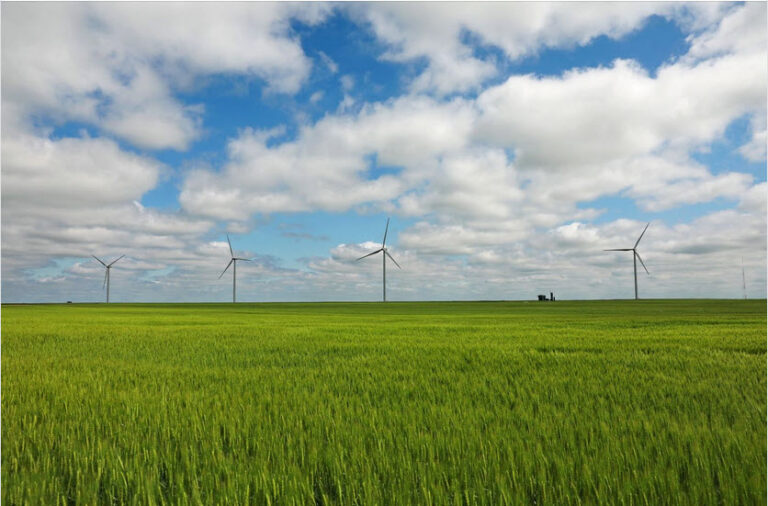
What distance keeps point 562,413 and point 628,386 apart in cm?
286

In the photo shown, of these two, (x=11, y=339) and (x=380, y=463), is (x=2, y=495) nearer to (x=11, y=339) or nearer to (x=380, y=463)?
(x=380, y=463)

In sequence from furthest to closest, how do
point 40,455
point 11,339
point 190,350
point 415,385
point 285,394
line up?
point 11,339 < point 190,350 < point 415,385 < point 285,394 < point 40,455

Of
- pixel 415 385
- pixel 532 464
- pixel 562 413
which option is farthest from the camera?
pixel 415 385

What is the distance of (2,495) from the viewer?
3.98m

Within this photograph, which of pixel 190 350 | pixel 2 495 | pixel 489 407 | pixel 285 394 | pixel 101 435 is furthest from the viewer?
pixel 190 350

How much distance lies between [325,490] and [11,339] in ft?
74.2

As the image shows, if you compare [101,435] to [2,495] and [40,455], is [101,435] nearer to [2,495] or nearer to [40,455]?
[40,455]

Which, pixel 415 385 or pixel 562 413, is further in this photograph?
pixel 415 385

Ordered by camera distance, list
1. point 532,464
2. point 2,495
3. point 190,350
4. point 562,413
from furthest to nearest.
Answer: point 190,350 < point 562,413 < point 532,464 < point 2,495

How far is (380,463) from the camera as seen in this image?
4262 mm

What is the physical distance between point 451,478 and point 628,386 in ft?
18.4

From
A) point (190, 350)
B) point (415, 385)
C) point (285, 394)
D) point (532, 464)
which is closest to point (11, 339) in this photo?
point (190, 350)

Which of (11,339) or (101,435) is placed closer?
(101,435)

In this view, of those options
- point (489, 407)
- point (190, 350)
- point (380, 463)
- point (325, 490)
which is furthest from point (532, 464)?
point (190, 350)
